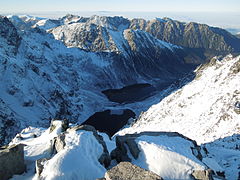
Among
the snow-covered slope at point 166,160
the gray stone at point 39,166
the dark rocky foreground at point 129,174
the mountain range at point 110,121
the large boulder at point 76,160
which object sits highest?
the dark rocky foreground at point 129,174

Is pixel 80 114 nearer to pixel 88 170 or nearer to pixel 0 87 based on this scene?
pixel 0 87

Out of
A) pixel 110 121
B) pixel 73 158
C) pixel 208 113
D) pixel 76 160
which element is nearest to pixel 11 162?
pixel 73 158

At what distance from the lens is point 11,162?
1825 cm

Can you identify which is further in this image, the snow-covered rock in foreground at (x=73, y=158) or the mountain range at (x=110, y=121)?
the mountain range at (x=110, y=121)

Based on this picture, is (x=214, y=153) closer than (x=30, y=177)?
No

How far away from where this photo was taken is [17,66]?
122 meters

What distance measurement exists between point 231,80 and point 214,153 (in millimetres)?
44970

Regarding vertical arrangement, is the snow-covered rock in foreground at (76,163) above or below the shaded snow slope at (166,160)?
below

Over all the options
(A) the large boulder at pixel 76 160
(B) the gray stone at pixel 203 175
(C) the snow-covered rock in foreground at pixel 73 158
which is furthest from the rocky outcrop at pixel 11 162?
(B) the gray stone at pixel 203 175

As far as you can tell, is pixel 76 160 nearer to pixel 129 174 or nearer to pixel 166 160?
pixel 129 174

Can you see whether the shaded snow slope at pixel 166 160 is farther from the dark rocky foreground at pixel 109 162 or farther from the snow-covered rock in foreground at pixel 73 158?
the snow-covered rock in foreground at pixel 73 158

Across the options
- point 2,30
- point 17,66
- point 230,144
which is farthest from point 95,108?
point 230,144

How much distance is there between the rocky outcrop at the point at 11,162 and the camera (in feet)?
58.2

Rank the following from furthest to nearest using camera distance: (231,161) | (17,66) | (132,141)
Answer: (17,66) < (231,161) < (132,141)
